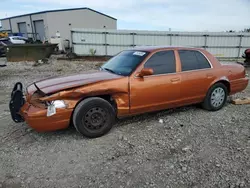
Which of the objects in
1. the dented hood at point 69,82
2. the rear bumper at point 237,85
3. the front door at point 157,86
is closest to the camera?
the dented hood at point 69,82

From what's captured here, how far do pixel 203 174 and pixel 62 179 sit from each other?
6.00ft

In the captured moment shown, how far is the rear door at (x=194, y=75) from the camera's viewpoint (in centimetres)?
436

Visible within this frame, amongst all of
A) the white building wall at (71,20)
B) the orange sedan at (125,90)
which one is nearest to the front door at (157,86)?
the orange sedan at (125,90)

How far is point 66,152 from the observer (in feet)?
10.7

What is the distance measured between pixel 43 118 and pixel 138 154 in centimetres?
159

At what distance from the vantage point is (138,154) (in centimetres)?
319

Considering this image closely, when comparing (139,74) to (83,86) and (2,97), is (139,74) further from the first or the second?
(2,97)

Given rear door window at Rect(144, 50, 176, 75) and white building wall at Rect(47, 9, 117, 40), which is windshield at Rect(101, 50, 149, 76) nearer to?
rear door window at Rect(144, 50, 176, 75)

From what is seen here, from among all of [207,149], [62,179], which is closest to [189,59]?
[207,149]

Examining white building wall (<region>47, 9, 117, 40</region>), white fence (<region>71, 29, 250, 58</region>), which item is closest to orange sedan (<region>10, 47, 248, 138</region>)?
white fence (<region>71, 29, 250, 58</region>)

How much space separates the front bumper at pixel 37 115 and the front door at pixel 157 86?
1.23 meters

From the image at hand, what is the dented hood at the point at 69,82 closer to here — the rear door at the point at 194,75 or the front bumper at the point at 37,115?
the front bumper at the point at 37,115

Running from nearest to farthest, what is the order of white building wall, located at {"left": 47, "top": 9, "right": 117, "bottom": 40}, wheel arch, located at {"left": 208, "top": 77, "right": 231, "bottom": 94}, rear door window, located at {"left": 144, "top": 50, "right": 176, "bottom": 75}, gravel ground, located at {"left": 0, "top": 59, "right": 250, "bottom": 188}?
gravel ground, located at {"left": 0, "top": 59, "right": 250, "bottom": 188} < rear door window, located at {"left": 144, "top": 50, "right": 176, "bottom": 75} < wheel arch, located at {"left": 208, "top": 77, "right": 231, "bottom": 94} < white building wall, located at {"left": 47, "top": 9, "right": 117, "bottom": 40}

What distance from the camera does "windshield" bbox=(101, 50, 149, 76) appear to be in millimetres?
3951
